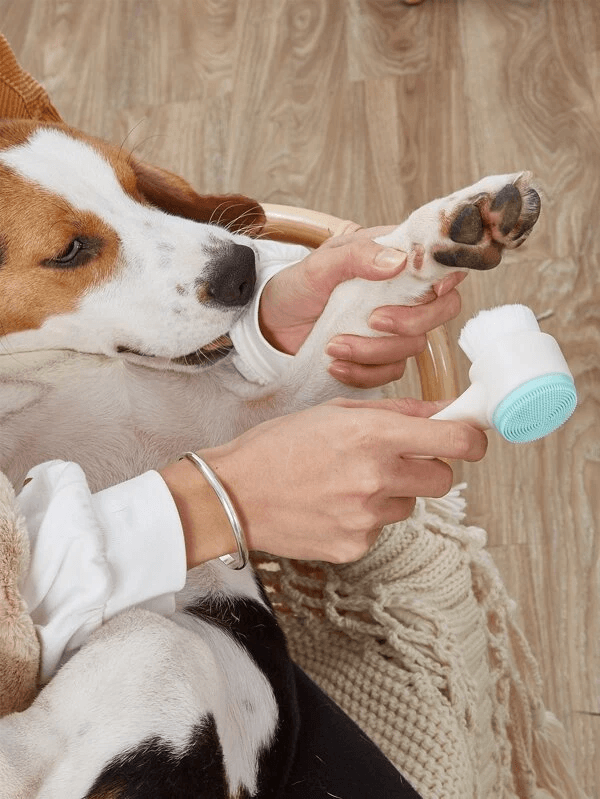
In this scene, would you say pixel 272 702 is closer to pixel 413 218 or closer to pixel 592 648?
pixel 413 218

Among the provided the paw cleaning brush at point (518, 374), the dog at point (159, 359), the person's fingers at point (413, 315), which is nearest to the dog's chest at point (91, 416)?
the dog at point (159, 359)

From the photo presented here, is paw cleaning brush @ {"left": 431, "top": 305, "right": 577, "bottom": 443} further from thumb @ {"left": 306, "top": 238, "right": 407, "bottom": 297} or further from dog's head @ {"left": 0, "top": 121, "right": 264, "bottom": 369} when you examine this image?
dog's head @ {"left": 0, "top": 121, "right": 264, "bottom": 369}

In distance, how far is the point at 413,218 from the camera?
945 mm

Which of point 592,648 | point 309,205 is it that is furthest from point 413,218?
point 309,205

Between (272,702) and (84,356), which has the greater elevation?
(84,356)

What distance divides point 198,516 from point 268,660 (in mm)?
199

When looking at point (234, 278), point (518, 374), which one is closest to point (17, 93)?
point (234, 278)

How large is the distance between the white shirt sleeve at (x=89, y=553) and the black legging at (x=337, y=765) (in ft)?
0.83

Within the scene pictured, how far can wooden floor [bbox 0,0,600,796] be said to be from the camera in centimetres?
177

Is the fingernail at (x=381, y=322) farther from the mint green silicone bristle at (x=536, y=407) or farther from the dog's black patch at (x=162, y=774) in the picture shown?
the dog's black patch at (x=162, y=774)

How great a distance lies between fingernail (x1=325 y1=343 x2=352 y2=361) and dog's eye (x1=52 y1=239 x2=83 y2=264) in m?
0.34

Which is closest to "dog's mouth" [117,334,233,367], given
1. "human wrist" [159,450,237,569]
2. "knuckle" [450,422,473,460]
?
"human wrist" [159,450,237,569]

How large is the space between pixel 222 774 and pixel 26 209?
0.69 metres

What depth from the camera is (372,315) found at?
3.39 feet
